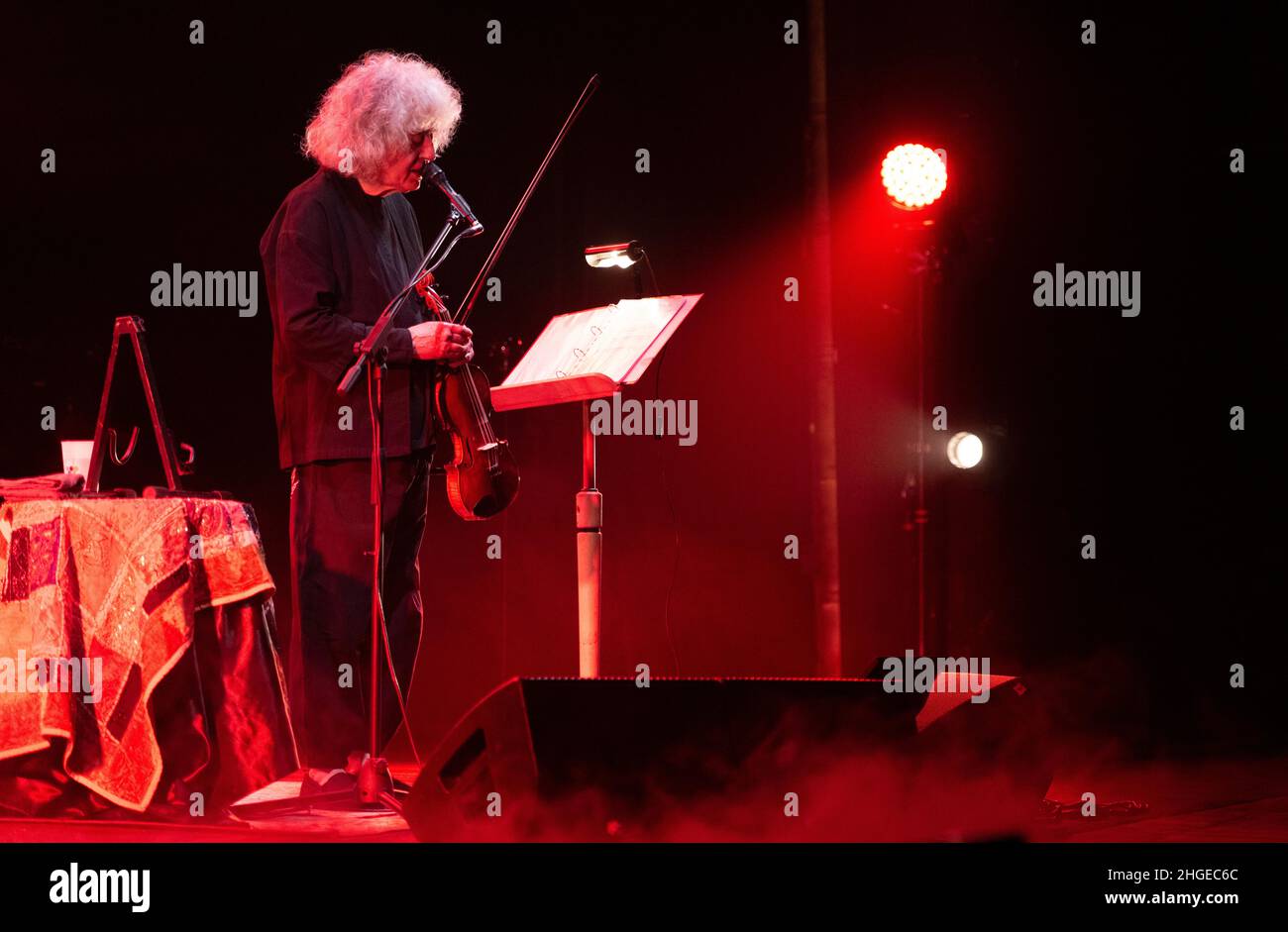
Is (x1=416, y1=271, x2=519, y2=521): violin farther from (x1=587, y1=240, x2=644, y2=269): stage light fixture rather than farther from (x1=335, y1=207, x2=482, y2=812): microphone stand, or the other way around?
(x1=587, y1=240, x2=644, y2=269): stage light fixture

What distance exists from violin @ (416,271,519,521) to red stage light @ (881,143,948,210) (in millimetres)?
2084

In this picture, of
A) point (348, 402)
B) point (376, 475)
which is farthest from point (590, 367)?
point (348, 402)

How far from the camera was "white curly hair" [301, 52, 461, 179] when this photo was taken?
125 inches

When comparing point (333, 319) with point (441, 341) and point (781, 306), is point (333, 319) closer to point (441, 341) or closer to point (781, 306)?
point (441, 341)

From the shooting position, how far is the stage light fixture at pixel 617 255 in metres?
3.19

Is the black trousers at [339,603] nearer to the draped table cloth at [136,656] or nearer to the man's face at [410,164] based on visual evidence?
the draped table cloth at [136,656]

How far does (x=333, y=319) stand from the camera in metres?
3.09

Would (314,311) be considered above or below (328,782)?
above

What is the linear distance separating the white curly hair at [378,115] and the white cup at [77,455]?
3.18ft

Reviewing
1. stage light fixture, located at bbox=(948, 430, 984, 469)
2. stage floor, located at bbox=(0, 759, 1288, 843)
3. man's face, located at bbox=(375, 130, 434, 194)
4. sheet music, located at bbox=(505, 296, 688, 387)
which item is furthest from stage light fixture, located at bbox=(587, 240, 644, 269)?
stage light fixture, located at bbox=(948, 430, 984, 469)

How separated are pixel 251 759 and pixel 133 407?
59.3 inches

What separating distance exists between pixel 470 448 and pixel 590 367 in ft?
1.33

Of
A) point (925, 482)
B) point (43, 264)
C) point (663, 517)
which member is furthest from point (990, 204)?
point (43, 264)
